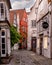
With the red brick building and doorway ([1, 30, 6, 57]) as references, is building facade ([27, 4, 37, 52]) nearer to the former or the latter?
the red brick building

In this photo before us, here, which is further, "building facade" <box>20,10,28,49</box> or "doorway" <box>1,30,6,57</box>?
"building facade" <box>20,10,28,49</box>

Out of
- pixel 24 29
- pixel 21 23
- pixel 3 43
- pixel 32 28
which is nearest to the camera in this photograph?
pixel 3 43

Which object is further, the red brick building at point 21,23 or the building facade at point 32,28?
the red brick building at point 21,23

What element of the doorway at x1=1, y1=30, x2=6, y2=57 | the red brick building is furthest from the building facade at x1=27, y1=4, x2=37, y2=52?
the doorway at x1=1, y1=30, x2=6, y2=57

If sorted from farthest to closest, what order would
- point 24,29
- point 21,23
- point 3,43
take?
point 21,23 → point 24,29 → point 3,43

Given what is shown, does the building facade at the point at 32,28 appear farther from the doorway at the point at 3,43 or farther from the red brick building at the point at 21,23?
the doorway at the point at 3,43

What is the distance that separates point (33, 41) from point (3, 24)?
105 ft

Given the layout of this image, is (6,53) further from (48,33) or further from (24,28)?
(24,28)

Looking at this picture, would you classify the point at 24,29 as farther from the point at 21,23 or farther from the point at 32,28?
the point at 32,28

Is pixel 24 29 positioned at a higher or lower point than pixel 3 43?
higher

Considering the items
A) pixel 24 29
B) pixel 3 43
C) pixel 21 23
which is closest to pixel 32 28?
pixel 24 29

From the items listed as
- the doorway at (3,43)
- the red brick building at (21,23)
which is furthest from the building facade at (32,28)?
the doorway at (3,43)

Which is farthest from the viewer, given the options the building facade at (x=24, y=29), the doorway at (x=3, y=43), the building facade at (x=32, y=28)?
the building facade at (x=24, y=29)

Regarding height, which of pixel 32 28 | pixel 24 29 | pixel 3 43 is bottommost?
pixel 3 43
